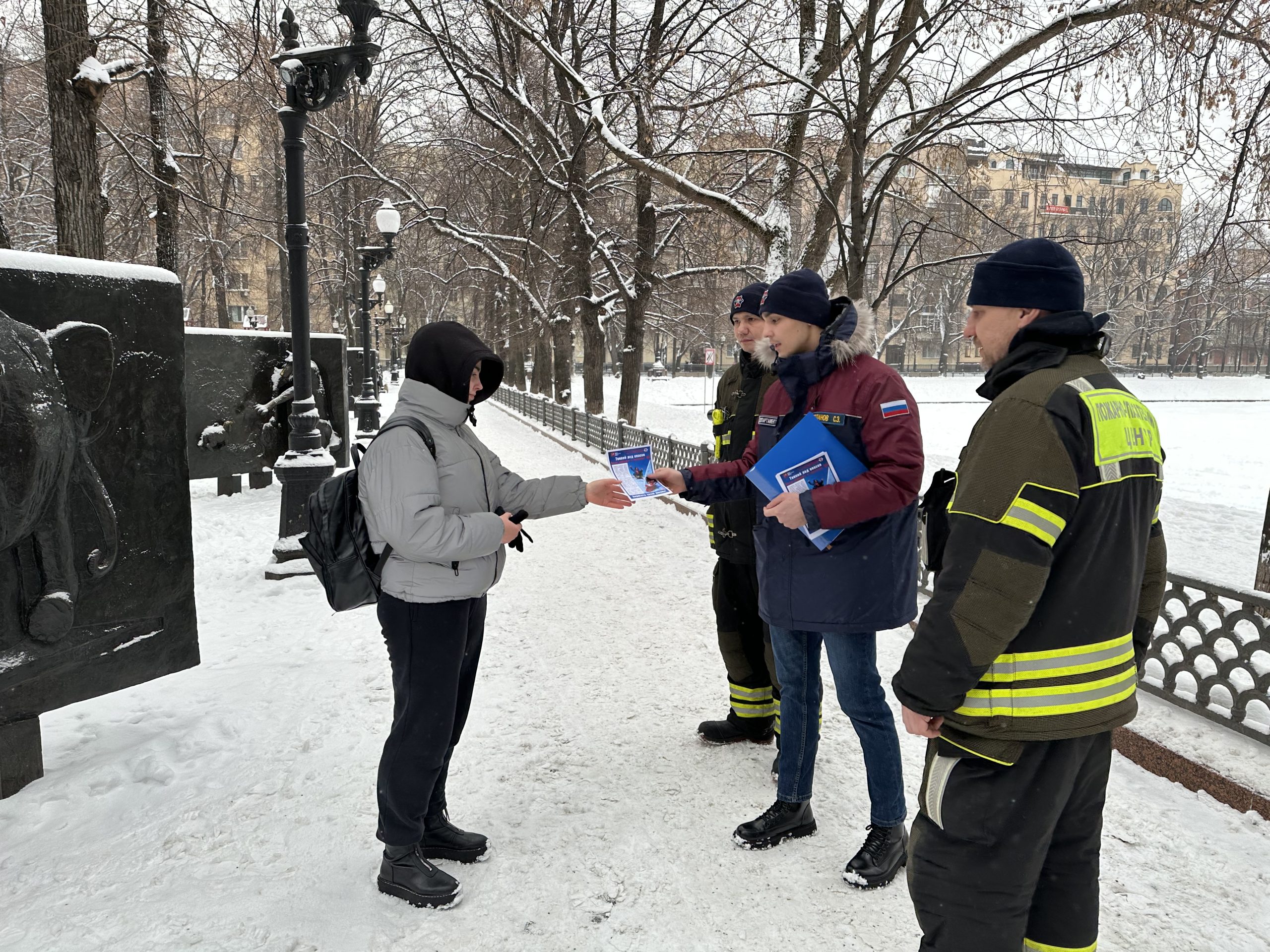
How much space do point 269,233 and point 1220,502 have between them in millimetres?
26623

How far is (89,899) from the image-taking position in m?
2.78

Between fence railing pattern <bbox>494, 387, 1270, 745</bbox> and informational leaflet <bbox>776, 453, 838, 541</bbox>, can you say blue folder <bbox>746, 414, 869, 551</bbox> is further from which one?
fence railing pattern <bbox>494, 387, 1270, 745</bbox>

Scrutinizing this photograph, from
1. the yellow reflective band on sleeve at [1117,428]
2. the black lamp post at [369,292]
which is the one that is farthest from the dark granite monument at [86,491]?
the black lamp post at [369,292]

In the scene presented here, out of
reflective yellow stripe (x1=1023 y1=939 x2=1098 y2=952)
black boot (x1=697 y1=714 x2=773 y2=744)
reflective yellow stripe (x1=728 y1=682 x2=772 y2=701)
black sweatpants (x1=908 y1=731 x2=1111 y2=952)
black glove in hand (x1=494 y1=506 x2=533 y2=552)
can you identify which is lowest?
black boot (x1=697 y1=714 x2=773 y2=744)

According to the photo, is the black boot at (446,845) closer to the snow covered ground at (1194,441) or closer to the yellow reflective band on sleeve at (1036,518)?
the yellow reflective band on sleeve at (1036,518)

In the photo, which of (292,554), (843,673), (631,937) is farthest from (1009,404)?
(292,554)

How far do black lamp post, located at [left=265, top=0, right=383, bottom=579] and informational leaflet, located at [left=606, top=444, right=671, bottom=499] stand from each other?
3.86 metres

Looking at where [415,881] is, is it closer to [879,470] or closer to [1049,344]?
[879,470]

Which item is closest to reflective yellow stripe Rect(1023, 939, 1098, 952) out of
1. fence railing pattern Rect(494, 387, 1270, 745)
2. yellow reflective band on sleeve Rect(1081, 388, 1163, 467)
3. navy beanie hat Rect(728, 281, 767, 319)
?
yellow reflective band on sleeve Rect(1081, 388, 1163, 467)

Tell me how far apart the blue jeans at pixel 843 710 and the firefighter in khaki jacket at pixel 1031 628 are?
2.96 feet

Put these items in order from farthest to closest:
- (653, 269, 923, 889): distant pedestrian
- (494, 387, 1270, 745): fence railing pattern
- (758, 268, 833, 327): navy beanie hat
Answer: (494, 387, 1270, 745): fence railing pattern < (758, 268, 833, 327): navy beanie hat < (653, 269, 923, 889): distant pedestrian

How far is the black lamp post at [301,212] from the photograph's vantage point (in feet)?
21.9

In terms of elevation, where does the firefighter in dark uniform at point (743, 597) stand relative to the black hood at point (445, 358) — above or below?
below

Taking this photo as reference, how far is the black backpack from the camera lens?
2.78m
